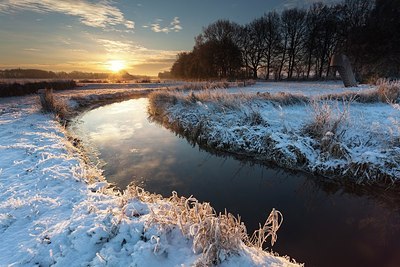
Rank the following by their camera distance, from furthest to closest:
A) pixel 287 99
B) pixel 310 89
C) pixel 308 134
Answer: pixel 310 89 < pixel 287 99 < pixel 308 134

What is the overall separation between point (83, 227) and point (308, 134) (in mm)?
6109

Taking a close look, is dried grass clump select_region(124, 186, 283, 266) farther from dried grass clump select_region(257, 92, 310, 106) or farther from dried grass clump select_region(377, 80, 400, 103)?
dried grass clump select_region(377, 80, 400, 103)

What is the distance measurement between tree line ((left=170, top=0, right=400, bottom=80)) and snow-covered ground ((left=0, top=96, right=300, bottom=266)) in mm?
27643

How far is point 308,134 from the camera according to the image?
7277 millimetres

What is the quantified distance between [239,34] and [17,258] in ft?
151

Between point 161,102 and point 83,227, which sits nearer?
point 83,227

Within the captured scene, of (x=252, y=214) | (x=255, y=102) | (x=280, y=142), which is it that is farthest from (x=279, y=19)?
(x=252, y=214)

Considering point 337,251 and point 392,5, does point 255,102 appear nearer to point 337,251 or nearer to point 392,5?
point 337,251

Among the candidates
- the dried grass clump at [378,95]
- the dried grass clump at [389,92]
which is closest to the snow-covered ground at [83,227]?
the dried grass clump at [378,95]

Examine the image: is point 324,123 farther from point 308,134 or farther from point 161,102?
point 161,102

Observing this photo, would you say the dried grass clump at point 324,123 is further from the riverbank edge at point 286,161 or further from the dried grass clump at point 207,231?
the dried grass clump at point 207,231

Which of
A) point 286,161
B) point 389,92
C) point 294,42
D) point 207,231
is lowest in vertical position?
point 286,161

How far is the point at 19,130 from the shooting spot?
29.5 feet

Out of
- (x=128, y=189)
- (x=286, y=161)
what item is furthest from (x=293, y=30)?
(x=128, y=189)
